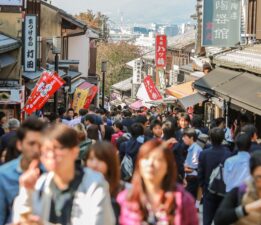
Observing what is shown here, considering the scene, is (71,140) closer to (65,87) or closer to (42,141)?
(42,141)

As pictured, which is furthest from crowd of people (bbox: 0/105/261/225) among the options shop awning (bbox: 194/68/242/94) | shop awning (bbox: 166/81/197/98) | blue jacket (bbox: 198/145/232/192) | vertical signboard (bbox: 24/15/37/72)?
shop awning (bbox: 166/81/197/98)

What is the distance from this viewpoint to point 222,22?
24.7 m

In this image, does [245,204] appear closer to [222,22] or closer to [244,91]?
[244,91]

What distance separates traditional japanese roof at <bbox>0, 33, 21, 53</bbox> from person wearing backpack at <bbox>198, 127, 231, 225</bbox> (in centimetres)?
1313

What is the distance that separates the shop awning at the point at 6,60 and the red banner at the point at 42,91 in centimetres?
151

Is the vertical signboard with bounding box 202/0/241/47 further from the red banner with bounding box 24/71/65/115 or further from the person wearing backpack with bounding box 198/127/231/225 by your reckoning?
the person wearing backpack with bounding box 198/127/231/225

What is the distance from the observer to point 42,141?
5672 millimetres

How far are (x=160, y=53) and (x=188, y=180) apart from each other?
39.3 meters

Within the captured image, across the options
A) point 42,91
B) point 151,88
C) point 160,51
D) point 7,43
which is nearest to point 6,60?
point 7,43

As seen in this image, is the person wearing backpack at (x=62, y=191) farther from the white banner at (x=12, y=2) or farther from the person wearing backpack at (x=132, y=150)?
the white banner at (x=12, y=2)

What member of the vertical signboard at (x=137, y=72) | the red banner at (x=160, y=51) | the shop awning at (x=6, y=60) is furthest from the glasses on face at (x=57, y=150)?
the vertical signboard at (x=137, y=72)

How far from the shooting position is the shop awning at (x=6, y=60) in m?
23.3

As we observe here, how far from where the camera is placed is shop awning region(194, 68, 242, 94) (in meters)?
22.5

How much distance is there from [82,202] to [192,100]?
23323mm
